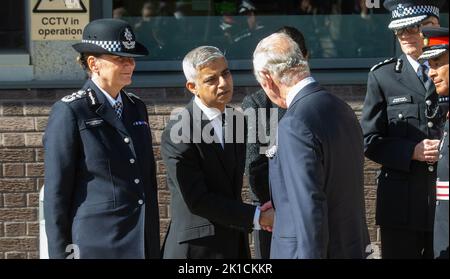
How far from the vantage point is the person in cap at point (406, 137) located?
5.61m

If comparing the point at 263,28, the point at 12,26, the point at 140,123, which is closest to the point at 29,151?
the point at 12,26

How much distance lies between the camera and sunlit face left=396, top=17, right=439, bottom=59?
18.7 feet

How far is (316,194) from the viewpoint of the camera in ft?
13.3

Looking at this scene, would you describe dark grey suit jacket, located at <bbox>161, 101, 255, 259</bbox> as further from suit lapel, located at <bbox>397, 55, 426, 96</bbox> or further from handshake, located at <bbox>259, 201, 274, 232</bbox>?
suit lapel, located at <bbox>397, 55, 426, 96</bbox>

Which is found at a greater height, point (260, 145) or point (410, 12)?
point (410, 12)

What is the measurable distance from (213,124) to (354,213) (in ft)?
3.62

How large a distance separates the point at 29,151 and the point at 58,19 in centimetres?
95

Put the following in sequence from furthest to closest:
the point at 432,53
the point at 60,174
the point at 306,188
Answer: the point at 432,53, the point at 60,174, the point at 306,188

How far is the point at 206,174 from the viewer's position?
16.8 ft

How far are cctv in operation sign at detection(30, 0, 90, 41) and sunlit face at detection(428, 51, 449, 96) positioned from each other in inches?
115

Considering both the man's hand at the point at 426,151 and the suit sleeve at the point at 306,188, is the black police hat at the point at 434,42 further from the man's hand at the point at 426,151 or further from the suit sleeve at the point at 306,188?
the suit sleeve at the point at 306,188

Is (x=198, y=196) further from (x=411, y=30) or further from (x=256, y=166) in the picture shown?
(x=411, y=30)

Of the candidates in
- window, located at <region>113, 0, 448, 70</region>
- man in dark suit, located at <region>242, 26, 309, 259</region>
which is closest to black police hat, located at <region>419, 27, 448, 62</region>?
man in dark suit, located at <region>242, 26, 309, 259</region>
